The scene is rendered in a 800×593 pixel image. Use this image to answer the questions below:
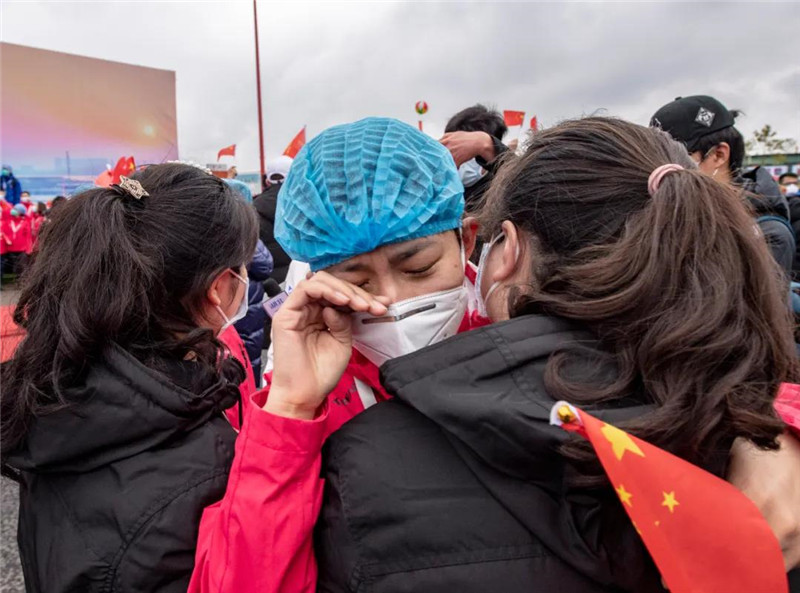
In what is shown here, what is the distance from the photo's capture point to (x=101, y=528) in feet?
3.93

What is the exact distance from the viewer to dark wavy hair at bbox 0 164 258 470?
4.32 ft

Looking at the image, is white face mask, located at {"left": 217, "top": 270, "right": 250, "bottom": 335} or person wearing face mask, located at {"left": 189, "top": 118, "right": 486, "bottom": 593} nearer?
person wearing face mask, located at {"left": 189, "top": 118, "right": 486, "bottom": 593}

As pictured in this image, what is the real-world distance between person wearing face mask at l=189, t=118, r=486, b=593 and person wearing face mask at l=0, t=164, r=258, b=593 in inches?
4.3

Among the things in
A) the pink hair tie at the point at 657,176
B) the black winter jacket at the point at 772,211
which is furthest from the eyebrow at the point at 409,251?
the black winter jacket at the point at 772,211

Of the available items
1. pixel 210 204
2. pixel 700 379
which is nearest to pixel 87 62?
pixel 210 204

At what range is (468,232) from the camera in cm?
166

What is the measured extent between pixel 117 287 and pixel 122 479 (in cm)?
47

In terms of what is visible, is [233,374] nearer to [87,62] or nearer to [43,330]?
[43,330]

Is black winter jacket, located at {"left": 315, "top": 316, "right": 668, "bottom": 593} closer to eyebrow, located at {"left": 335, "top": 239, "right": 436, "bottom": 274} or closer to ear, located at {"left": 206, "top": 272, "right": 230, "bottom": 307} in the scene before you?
eyebrow, located at {"left": 335, "top": 239, "right": 436, "bottom": 274}

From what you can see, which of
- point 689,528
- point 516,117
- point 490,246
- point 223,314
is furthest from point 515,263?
point 516,117

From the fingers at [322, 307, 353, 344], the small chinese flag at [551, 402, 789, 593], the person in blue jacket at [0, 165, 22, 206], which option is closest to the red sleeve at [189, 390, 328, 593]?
the fingers at [322, 307, 353, 344]

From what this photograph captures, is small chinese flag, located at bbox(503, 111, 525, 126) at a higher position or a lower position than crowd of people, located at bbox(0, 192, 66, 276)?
higher

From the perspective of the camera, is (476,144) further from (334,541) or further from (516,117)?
(516,117)

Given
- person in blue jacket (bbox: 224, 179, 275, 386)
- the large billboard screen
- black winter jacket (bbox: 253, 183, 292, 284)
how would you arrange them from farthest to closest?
the large billboard screen
black winter jacket (bbox: 253, 183, 292, 284)
person in blue jacket (bbox: 224, 179, 275, 386)
